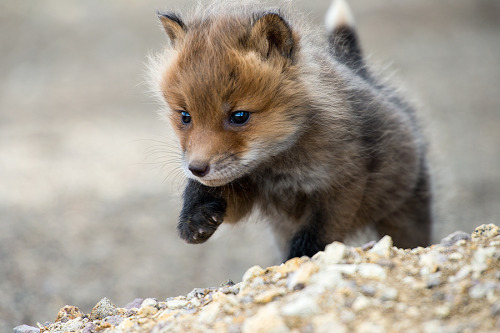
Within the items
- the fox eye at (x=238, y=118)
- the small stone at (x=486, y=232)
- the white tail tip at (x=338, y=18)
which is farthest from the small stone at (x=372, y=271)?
the white tail tip at (x=338, y=18)

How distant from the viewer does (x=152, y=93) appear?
4.89 meters

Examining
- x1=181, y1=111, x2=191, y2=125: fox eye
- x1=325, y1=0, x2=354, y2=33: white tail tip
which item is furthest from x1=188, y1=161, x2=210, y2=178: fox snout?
x1=325, y1=0, x2=354, y2=33: white tail tip

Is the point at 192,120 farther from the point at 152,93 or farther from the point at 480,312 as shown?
the point at 480,312

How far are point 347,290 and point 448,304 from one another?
469 millimetres

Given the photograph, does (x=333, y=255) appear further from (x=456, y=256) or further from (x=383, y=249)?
(x=456, y=256)

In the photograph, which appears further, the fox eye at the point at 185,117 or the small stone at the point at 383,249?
the fox eye at the point at 185,117

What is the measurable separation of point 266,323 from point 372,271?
0.71m

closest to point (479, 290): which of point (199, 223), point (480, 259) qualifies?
point (480, 259)

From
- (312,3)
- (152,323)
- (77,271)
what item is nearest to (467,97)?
(312,3)

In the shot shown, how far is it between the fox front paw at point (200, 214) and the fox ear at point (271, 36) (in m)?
1.14

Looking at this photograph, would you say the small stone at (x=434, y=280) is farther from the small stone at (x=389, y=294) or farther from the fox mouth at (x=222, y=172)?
the fox mouth at (x=222, y=172)

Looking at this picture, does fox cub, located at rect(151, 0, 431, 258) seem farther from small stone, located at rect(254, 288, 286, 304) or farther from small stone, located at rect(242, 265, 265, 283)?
small stone, located at rect(254, 288, 286, 304)

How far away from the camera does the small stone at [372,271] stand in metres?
3.00

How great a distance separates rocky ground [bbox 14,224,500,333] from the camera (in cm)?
259
